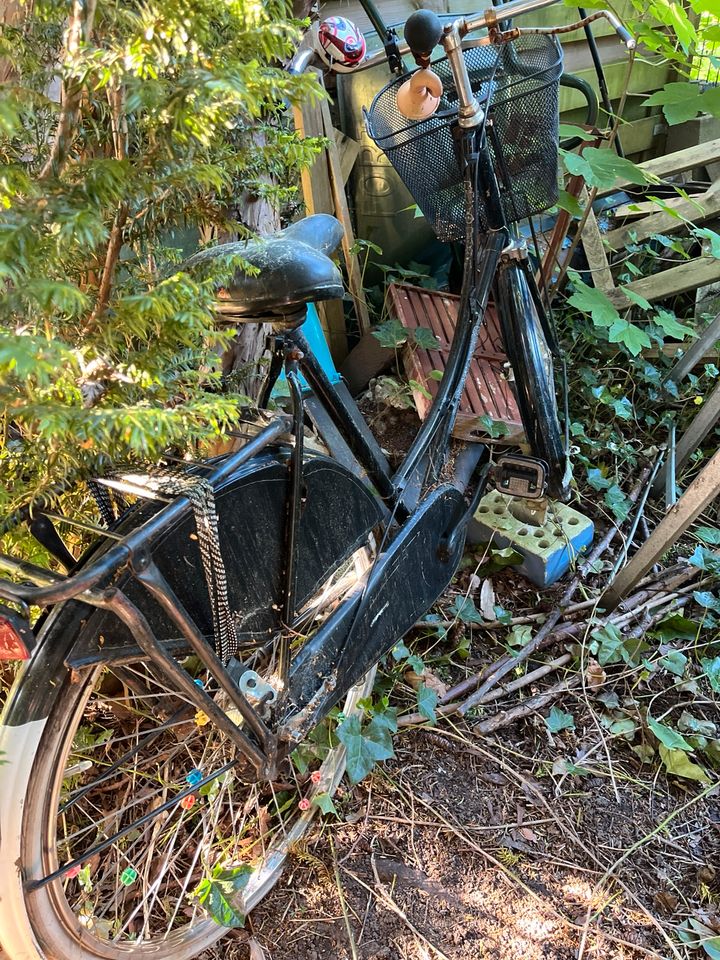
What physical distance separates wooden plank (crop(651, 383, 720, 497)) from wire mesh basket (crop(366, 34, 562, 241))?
3.87 feet

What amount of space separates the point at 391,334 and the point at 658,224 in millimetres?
1693

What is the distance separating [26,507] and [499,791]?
4.83 ft

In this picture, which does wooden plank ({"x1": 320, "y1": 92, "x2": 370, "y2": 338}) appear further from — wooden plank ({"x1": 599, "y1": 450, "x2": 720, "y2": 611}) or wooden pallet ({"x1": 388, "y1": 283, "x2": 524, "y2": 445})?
wooden plank ({"x1": 599, "y1": 450, "x2": 720, "y2": 611})

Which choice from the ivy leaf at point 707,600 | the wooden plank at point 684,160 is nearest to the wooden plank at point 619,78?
the wooden plank at point 684,160

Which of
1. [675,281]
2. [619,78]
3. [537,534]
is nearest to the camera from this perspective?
[537,534]

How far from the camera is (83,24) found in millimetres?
860

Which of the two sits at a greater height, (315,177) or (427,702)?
(315,177)

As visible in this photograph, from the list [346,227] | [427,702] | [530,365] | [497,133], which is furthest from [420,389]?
[427,702]

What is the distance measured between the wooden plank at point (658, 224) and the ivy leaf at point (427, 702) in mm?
2621

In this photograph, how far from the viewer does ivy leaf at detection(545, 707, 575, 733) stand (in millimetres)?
2049

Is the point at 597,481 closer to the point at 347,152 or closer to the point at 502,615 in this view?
the point at 502,615

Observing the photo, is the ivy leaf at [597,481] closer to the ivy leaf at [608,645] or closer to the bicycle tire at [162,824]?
the ivy leaf at [608,645]

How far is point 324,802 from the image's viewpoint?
5.74ft

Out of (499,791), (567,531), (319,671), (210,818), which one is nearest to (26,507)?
(319,671)
